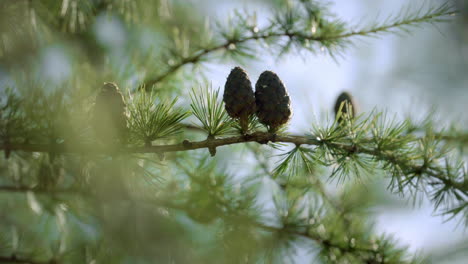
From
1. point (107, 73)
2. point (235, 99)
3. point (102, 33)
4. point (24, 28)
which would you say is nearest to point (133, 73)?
point (107, 73)

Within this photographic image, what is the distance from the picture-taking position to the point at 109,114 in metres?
0.62

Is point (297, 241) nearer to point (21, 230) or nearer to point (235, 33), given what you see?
point (235, 33)

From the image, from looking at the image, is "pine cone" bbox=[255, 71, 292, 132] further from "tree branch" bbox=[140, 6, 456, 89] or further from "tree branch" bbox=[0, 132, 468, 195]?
"tree branch" bbox=[140, 6, 456, 89]

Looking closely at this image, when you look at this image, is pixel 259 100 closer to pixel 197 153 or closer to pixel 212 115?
pixel 212 115

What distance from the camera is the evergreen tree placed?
653mm

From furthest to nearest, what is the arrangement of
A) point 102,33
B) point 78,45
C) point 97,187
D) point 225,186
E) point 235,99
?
point 102,33, point 78,45, point 225,186, point 97,187, point 235,99

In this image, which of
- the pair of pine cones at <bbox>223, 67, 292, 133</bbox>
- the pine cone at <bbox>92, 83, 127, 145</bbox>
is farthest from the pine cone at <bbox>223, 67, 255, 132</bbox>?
the pine cone at <bbox>92, 83, 127, 145</bbox>

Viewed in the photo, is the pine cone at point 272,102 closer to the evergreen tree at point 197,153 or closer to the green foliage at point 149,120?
the evergreen tree at point 197,153

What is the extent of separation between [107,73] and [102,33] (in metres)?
0.64

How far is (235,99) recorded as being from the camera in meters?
0.62

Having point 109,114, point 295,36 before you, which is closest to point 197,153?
point 295,36

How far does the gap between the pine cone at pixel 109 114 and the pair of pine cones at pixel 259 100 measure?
0.15 m

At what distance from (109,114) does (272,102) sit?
9.3 inches

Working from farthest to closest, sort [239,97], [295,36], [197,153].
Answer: [197,153] < [295,36] < [239,97]
